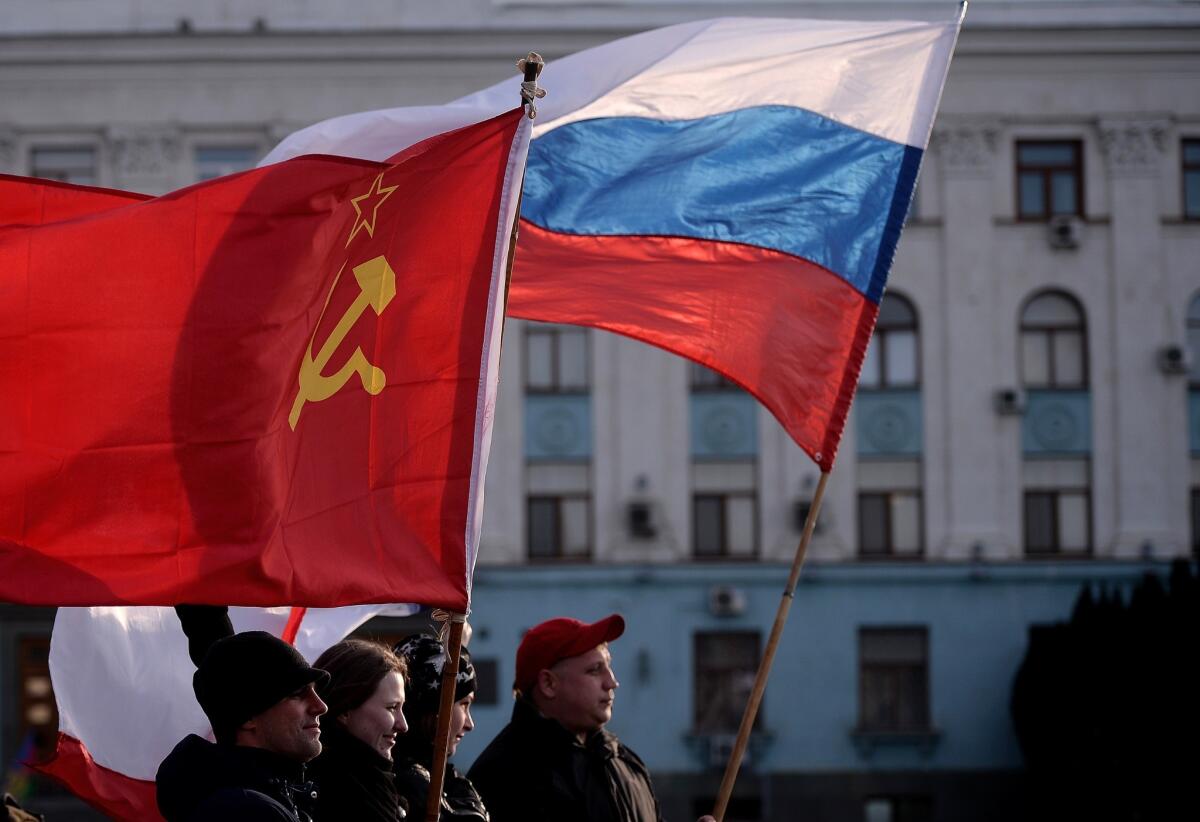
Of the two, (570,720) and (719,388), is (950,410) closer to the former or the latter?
(719,388)

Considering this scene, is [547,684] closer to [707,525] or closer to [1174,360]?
[707,525]

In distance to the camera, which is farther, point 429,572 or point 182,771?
point 429,572

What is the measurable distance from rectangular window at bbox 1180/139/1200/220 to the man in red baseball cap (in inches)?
1090

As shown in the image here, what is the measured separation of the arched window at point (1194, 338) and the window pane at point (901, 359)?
4347 mm

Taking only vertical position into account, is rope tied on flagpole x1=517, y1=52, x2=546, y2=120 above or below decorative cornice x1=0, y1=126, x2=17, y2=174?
below

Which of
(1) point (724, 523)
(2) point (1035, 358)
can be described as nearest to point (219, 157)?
(1) point (724, 523)

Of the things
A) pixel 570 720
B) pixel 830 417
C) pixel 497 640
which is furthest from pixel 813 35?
pixel 497 640

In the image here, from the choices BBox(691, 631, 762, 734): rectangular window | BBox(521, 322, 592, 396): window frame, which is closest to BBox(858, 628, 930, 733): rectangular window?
BBox(691, 631, 762, 734): rectangular window

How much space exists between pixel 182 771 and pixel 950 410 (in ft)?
91.1

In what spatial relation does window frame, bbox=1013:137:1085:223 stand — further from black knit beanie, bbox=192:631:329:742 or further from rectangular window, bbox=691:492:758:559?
black knit beanie, bbox=192:631:329:742

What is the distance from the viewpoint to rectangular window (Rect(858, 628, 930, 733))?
31.0 m

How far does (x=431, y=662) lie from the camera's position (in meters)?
→ 5.96

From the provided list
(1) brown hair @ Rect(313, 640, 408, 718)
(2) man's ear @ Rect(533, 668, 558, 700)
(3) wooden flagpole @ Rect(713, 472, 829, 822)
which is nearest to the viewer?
(1) brown hair @ Rect(313, 640, 408, 718)

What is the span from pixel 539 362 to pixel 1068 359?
8391 millimetres
